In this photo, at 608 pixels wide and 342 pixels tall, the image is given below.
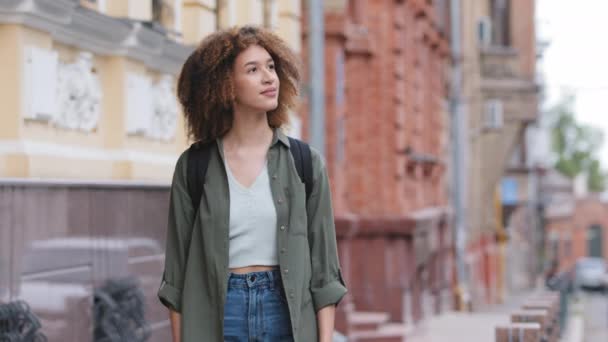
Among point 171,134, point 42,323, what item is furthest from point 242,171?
point 171,134

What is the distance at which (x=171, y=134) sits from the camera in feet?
31.6

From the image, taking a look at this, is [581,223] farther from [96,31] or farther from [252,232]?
[252,232]

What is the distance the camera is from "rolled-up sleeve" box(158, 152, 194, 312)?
449 cm

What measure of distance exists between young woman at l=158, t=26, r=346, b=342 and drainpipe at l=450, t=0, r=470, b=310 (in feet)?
71.9

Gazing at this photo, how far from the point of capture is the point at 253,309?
4348 mm

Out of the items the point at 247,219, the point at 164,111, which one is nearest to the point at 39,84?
the point at 164,111

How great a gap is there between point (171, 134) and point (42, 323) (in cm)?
330

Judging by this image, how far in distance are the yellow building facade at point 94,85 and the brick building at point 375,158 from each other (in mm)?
6587

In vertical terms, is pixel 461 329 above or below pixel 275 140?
below

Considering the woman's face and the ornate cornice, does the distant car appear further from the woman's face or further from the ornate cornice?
the woman's face

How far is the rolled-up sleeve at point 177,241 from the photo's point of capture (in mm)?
4488

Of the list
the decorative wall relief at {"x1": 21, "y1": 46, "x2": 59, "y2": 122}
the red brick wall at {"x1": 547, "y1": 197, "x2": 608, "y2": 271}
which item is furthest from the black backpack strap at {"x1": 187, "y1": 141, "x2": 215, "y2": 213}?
the red brick wall at {"x1": 547, "y1": 197, "x2": 608, "y2": 271}

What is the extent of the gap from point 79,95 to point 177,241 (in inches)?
131

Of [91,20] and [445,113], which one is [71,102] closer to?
[91,20]
